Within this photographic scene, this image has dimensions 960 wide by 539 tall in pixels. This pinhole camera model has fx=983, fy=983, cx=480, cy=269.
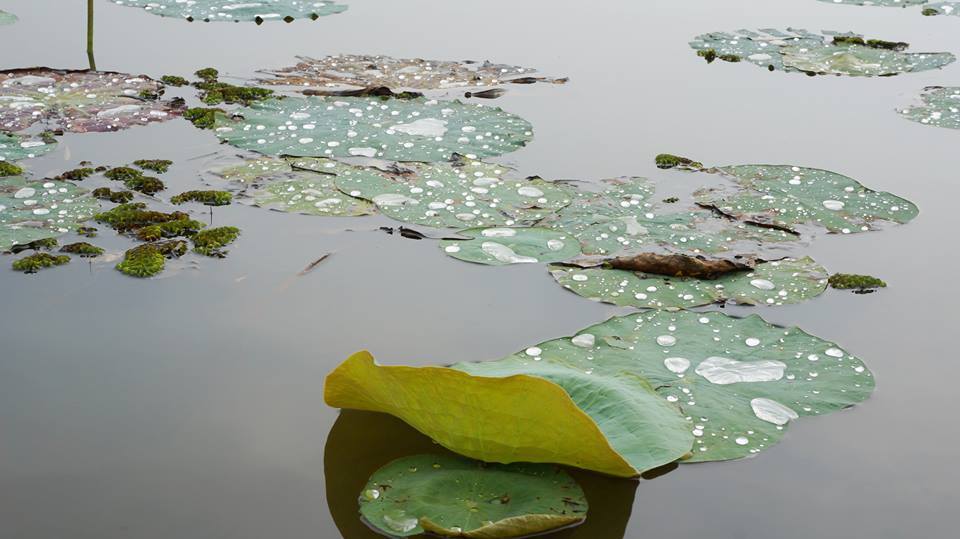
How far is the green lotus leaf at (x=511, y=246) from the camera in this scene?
2865mm

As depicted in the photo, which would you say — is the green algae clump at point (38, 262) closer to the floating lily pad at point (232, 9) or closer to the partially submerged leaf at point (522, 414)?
the partially submerged leaf at point (522, 414)

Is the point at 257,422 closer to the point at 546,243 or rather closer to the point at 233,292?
the point at 233,292

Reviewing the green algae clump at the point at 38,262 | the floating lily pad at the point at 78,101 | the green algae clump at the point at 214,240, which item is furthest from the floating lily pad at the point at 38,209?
the floating lily pad at the point at 78,101

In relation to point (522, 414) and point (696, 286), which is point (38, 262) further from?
point (696, 286)

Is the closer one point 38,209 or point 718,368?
point 718,368

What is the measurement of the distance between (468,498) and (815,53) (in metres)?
4.10

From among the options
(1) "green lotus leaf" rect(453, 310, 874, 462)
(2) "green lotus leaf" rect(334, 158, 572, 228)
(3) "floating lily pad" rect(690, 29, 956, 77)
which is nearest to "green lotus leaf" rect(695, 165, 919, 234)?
(2) "green lotus leaf" rect(334, 158, 572, 228)

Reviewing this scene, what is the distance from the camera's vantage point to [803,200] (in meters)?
3.29

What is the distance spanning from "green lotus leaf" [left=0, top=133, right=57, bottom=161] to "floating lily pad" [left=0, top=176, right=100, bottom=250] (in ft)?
0.79

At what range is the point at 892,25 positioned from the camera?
19.4 feet

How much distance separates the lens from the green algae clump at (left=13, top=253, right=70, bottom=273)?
2705 millimetres

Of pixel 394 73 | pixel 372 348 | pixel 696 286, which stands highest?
pixel 394 73

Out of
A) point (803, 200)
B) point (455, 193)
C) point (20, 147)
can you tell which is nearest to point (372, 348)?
point (455, 193)

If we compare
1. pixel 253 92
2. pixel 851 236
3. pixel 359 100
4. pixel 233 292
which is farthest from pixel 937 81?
pixel 233 292
